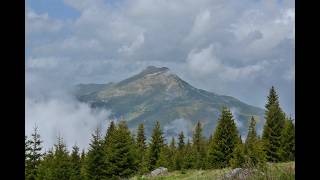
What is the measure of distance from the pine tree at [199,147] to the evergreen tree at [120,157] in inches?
364

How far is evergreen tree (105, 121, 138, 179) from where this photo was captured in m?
42.7

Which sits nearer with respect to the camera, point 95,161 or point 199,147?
point 95,161

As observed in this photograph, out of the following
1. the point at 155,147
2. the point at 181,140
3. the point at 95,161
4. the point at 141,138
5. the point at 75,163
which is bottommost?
the point at 75,163

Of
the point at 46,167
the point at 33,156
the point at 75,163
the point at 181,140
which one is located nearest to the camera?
the point at 33,156

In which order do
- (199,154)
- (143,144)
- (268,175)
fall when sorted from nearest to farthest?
(268,175) → (199,154) → (143,144)

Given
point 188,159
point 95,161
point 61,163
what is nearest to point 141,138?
point 188,159

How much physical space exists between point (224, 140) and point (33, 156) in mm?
15691

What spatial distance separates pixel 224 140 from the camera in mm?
43844

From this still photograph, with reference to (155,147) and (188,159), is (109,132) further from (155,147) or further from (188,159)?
(188,159)

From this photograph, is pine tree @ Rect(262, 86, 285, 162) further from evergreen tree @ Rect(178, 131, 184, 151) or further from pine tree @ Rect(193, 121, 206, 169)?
evergreen tree @ Rect(178, 131, 184, 151)
